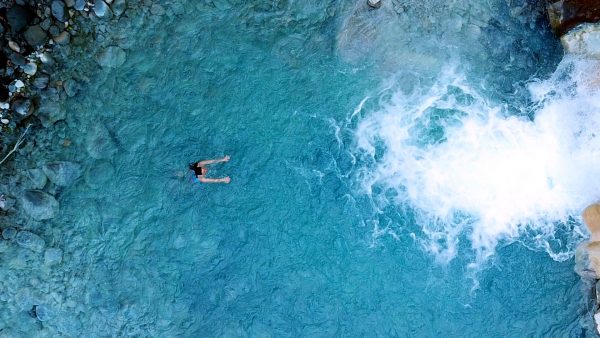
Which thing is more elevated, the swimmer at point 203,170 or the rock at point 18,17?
the rock at point 18,17

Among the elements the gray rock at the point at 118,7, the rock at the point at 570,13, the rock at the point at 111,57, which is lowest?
the rock at the point at 111,57

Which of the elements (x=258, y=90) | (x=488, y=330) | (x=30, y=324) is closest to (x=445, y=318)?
(x=488, y=330)

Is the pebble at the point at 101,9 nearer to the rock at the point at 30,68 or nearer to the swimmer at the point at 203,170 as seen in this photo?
the rock at the point at 30,68

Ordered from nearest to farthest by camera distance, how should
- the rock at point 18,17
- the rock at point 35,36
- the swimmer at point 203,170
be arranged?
1. the rock at point 18,17
2. the rock at point 35,36
3. the swimmer at point 203,170

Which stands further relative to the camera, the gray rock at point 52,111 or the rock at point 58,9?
the gray rock at point 52,111

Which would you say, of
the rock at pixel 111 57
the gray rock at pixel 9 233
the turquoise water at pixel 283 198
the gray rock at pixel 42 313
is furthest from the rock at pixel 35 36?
the gray rock at pixel 42 313

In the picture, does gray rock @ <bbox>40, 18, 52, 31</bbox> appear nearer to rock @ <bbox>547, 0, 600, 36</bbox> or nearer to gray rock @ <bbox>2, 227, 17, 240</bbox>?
gray rock @ <bbox>2, 227, 17, 240</bbox>

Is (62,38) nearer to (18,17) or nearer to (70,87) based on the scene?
(18,17)
